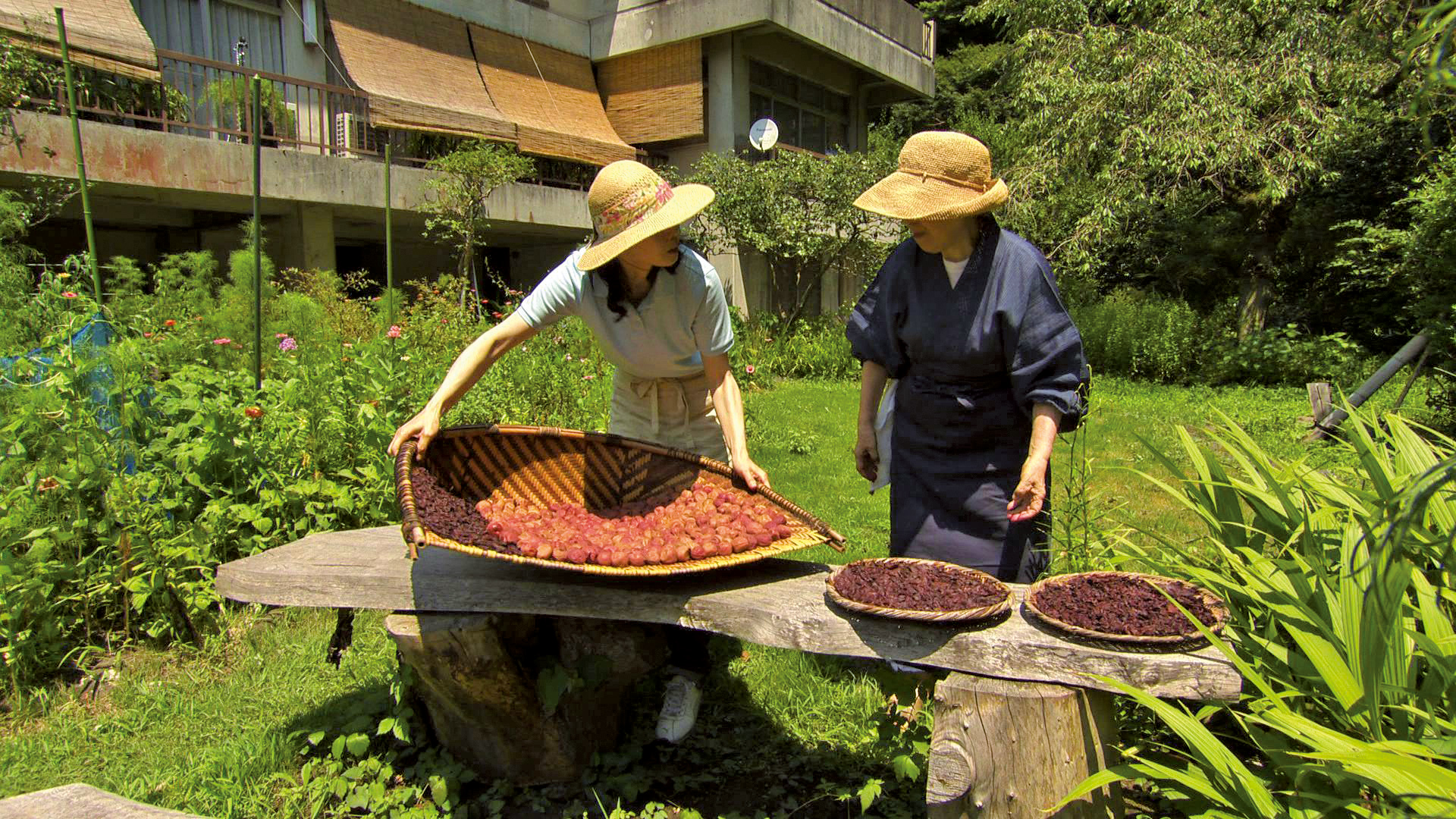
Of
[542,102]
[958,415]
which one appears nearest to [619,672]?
[958,415]

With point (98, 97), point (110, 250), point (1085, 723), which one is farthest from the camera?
point (110, 250)

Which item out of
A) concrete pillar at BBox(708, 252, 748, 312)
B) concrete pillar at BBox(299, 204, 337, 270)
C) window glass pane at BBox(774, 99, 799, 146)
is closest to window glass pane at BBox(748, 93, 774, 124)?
window glass pane at BBox(774, 99, 799, 146)

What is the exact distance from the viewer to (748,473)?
2.72 metres

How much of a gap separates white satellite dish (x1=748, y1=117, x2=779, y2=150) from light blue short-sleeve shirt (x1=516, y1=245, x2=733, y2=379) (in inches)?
410

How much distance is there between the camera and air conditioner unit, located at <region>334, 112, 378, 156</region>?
36.6 ft

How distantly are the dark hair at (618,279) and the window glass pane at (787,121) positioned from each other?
45.3ft

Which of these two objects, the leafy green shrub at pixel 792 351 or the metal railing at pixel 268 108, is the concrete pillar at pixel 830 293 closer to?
the leafy green shrub at pixel 792 351

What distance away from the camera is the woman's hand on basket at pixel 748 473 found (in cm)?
271

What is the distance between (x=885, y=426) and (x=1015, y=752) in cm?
116

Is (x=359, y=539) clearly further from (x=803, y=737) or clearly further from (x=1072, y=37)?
(x=1072, y=37)

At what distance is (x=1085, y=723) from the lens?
1.96 m

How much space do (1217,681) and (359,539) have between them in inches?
103

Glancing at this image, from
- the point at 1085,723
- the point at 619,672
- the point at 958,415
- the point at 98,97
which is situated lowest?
the point at 619,672

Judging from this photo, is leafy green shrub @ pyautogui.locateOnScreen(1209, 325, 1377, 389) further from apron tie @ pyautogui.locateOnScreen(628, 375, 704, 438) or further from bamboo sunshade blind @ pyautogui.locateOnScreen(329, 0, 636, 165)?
apron tie @ pyautogui.locateOnScreen(628, 375, 704, 438)
